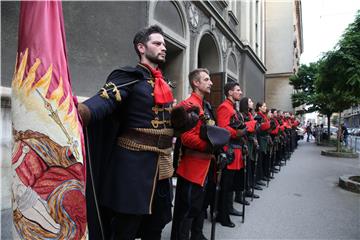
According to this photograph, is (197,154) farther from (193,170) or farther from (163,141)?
(163,141)

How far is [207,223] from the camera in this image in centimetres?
395

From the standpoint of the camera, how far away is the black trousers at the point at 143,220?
1.86m

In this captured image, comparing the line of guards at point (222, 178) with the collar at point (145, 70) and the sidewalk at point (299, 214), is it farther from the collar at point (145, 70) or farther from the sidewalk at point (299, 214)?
the collar at point (145, 70)

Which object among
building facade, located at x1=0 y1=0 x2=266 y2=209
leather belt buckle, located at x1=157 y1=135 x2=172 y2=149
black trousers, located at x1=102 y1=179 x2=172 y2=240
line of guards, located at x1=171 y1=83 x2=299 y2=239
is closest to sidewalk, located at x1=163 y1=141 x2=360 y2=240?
line of guards, located at x1=171 y1=83 x2=299 y2=239

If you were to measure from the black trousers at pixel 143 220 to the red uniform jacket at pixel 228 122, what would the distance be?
1.86 metres

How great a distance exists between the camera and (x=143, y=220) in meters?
2.05

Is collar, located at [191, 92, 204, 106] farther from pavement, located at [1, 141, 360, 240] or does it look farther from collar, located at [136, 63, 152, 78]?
pavement, located at [1, 141, 360, 240]

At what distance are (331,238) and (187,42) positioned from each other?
6710mm

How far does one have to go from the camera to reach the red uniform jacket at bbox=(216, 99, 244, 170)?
3.75m

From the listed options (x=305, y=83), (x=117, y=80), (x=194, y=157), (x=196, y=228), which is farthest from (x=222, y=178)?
(x=305, y=83)

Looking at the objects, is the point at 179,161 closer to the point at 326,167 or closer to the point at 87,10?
the point at 87,10

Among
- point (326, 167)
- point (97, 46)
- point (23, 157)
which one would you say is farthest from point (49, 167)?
point (326, 167)

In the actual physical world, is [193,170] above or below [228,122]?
below

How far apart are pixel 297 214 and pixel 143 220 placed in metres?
3.36
